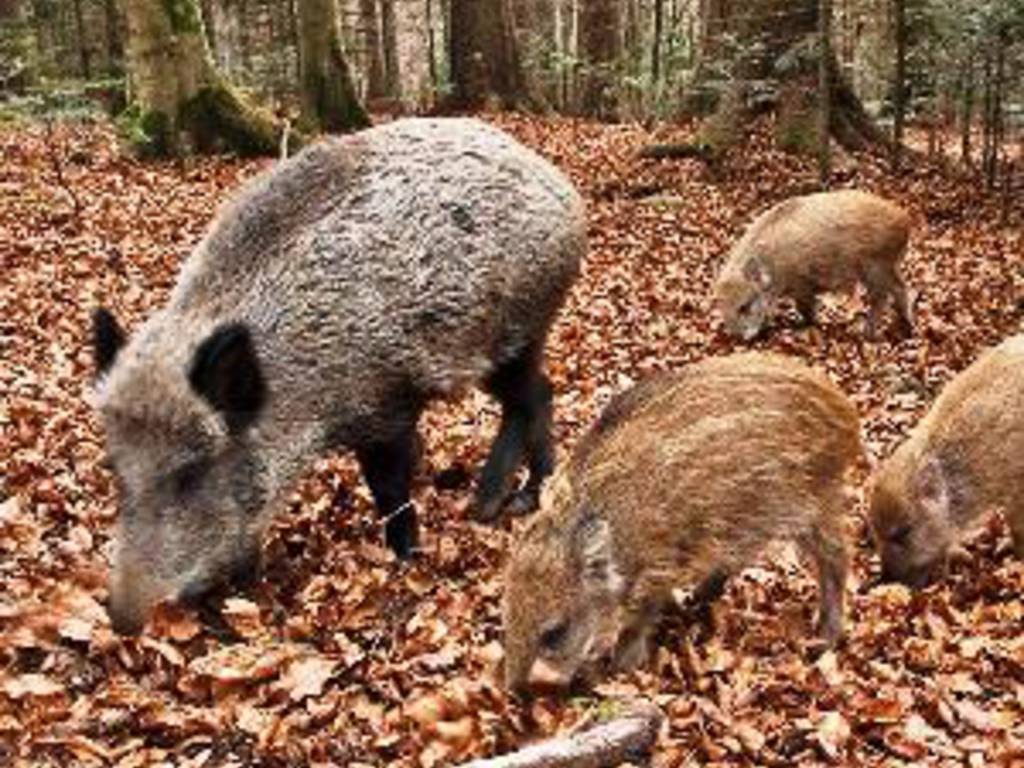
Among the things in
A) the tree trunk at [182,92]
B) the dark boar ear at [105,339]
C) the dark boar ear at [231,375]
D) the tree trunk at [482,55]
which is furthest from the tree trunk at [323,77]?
the dark boar ear at [231,375]

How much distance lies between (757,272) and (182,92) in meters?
8.02

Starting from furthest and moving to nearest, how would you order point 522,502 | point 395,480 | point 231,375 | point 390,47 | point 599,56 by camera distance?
point 390,47 < point 599,56 < point 522,502 < point 395,480 < point 231,375

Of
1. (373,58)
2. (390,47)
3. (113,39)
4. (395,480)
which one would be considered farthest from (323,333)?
(373,58)

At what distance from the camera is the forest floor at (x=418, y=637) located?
445cm

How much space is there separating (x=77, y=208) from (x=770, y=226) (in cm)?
655

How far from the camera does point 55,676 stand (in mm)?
4875

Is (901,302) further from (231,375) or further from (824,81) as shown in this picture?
(231,375)

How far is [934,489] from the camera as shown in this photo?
643 cm

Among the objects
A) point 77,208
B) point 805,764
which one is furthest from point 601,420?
point 77,208

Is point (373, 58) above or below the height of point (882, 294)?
above

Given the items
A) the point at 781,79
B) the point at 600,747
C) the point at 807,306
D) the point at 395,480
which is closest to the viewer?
the point at 600,747

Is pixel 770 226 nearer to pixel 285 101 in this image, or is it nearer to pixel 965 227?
pixel 965 227

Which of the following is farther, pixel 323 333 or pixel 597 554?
pixel 323 333

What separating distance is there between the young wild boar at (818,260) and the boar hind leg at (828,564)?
20.2 feet
